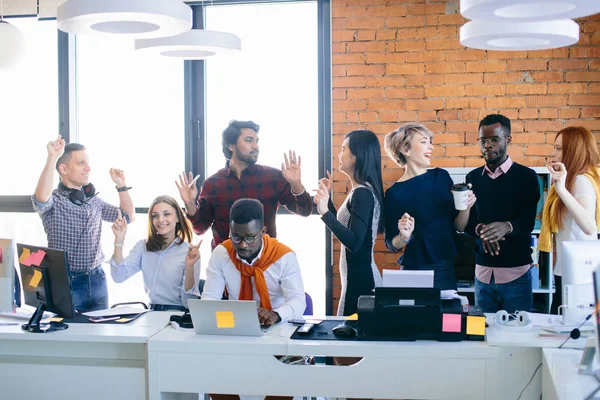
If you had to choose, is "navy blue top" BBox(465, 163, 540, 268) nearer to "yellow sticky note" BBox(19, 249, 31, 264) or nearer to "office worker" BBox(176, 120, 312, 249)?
"office worker" BBox(176, 120, 312, 249)

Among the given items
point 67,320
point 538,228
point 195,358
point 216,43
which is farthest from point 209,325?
point 538,228

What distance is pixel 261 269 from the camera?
10.7 ft

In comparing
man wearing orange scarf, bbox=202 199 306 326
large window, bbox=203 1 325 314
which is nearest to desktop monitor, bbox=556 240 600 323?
man wearing orange scarf, bbox=202 199 306 326

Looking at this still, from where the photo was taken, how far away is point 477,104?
15.3 ft

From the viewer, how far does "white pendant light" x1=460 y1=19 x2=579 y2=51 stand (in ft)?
9.46

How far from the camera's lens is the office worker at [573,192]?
3463 mm

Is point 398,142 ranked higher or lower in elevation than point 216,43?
lower

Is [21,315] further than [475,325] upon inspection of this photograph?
Yes

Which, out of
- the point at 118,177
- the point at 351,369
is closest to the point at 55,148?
the point at 118,177

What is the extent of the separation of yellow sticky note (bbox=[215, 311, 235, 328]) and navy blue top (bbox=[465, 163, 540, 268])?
1.48 metres

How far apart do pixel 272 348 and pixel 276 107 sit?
2.76 metres

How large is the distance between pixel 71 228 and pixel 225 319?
1594mm

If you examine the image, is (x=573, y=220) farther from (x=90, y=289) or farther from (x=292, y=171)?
(x=90, y=289)

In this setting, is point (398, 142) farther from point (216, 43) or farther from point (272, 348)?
point (272, 348)
